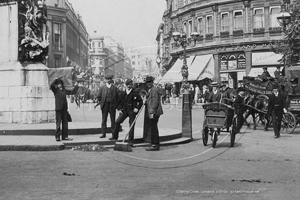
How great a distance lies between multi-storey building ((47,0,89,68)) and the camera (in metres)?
80.4

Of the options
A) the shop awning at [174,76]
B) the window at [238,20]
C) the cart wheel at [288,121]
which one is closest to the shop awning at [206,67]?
the shop awning at [174,76]

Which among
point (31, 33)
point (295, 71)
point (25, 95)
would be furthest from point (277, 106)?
point (295, 71)

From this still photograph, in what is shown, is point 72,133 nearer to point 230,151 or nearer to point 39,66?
point 39,66

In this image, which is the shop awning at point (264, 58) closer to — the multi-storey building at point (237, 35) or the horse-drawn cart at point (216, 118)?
the multi-storey building at point (237, 35)

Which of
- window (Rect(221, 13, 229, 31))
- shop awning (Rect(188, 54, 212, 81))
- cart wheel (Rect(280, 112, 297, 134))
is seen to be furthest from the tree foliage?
window (Rect(221, 13, 229, 31))

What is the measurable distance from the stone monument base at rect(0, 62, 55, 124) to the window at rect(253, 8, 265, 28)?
100.0 ft

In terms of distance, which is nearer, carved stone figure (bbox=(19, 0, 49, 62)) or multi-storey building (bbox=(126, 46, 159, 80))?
carved stone figure (bbox=(19, 0, 49, 62))

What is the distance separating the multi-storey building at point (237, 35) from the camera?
4262 cm

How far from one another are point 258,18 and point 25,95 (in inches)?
1247

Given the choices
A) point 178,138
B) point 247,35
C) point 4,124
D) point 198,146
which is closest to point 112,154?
point 198,146

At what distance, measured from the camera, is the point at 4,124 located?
633 inches

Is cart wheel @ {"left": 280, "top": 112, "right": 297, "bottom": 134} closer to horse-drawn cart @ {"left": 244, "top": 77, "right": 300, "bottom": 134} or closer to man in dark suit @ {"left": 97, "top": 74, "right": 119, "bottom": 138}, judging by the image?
horse-drawn cart @ {"left": 244, "top": 77, "right": 300, "bottom": 134}

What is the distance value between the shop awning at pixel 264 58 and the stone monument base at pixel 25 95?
2868 cm

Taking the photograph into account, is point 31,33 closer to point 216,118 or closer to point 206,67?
point 216,118
